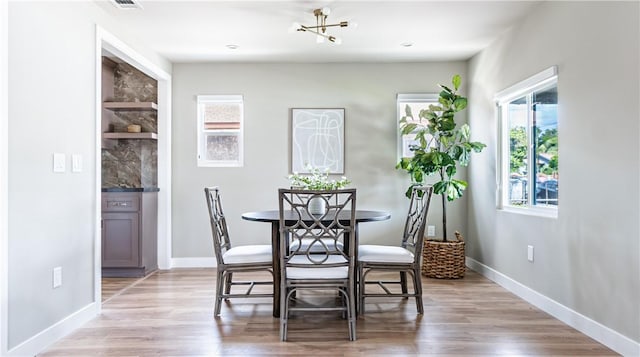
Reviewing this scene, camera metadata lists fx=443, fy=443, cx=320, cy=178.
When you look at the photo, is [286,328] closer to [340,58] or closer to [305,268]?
[305,268]

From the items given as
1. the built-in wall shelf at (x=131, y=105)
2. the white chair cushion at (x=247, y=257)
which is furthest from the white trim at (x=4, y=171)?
the built-in wall shelf at (x=131, y=105)

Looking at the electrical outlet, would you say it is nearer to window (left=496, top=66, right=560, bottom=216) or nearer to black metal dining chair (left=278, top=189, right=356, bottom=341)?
black metal dining chair (left=278, top=189, right=356, bottom=341)

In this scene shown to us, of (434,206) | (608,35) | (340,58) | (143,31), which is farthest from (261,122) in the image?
(608,35)

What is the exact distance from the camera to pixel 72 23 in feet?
9.90

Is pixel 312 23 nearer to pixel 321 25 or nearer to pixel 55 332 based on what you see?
pixel 321 25

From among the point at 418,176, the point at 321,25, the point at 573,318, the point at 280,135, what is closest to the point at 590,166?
the point at 573,318

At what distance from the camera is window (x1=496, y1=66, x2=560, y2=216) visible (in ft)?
11.2

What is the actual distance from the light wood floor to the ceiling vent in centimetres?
233

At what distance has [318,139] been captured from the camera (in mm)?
5129

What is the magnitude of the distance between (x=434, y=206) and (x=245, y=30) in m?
2.86

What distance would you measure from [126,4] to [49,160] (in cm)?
136

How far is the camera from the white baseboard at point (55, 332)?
247cm

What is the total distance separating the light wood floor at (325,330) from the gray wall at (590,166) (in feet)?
0.94

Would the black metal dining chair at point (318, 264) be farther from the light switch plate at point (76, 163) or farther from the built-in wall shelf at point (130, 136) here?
the built-in wall shelf at point (130, 136)
